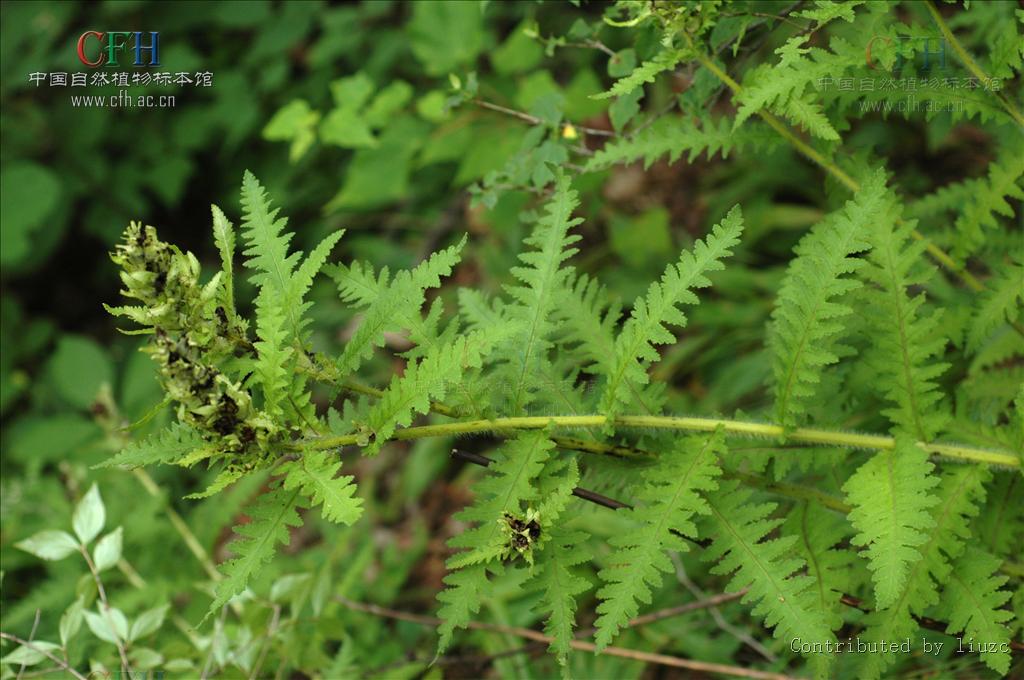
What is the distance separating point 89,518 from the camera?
2.38 meters

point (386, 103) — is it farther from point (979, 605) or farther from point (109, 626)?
point (979, 605)

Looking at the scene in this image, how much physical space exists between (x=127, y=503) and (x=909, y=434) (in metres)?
2.65

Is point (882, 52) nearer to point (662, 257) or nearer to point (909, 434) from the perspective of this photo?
point (909, 434)

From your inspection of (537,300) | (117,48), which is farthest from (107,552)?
(117,48)

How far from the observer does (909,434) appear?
5.94 feet

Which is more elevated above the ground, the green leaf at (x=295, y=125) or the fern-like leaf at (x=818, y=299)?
the green leaf at (x=295, y=125)

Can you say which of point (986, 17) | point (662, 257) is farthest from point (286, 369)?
point (662, 257)

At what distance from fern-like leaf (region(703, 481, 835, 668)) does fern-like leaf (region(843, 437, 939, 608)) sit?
12cm

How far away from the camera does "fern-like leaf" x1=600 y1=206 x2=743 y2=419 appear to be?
1663mm

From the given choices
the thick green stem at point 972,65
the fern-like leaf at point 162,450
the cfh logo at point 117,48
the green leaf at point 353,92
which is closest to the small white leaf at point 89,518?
Answer: the fern-like leaf at point 162,450

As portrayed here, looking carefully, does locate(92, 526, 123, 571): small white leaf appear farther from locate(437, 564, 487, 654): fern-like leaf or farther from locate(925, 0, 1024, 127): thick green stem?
locate(925, 0, 1024, 127): thick green stem

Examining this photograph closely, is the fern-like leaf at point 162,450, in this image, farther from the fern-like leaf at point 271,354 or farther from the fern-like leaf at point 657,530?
the fern-like leaf at point 657,530

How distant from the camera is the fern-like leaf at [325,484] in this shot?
4.73 feet

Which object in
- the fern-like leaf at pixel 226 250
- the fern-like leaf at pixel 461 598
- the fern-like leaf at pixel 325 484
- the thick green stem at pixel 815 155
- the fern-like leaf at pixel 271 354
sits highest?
the thick green stem at pixel 815 155
